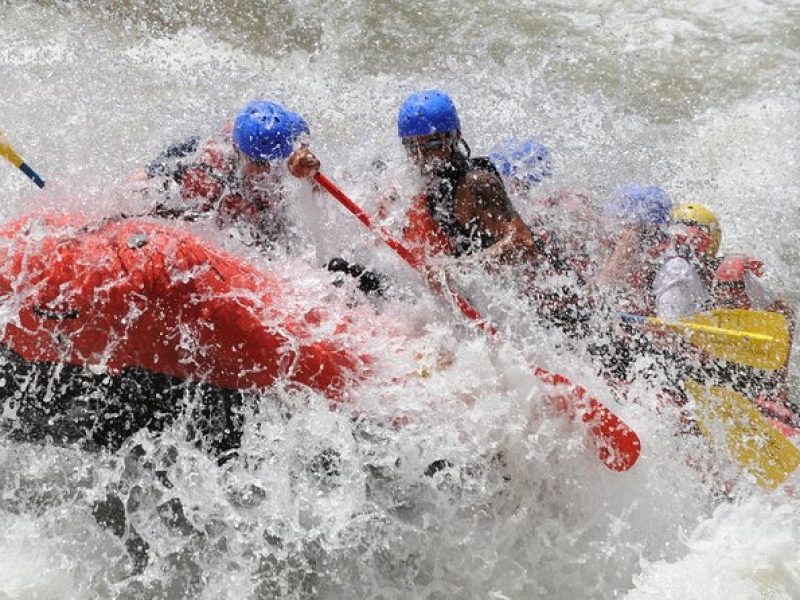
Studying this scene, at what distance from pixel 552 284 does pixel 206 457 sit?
6.00 feet

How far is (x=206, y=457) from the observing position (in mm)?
2965

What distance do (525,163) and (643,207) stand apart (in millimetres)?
813

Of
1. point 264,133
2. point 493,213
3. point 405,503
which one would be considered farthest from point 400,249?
point 405,503

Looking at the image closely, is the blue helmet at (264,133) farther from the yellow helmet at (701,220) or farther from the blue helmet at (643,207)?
the yellow helmet at (701,220)

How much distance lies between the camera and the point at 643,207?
4578 millimetres

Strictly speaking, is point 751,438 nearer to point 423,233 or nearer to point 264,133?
point 423,233

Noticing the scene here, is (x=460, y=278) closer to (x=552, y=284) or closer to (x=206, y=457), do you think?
Result: (x=552, y=284)

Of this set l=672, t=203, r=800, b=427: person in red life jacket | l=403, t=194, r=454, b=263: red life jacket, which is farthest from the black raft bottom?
l=672, t=203, r=800, b=427: person in red life jacket

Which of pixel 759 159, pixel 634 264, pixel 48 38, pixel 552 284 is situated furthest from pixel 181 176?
pixel 759 159

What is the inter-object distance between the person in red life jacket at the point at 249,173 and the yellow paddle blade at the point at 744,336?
188 cm

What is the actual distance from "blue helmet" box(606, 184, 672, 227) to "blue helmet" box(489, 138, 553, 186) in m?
0.57

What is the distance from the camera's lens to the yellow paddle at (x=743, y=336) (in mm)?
3715

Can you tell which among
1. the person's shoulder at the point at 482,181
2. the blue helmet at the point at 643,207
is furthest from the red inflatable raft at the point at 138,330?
the blue helmet at the point at 643,207

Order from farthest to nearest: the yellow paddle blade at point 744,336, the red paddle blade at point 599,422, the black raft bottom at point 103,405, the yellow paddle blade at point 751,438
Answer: the yellow paddle blade at point 744,336 → the yellow paddle blade at point 751,438 → the red paddle blade at point 599,422 → the black raft bottom at point 103,405
